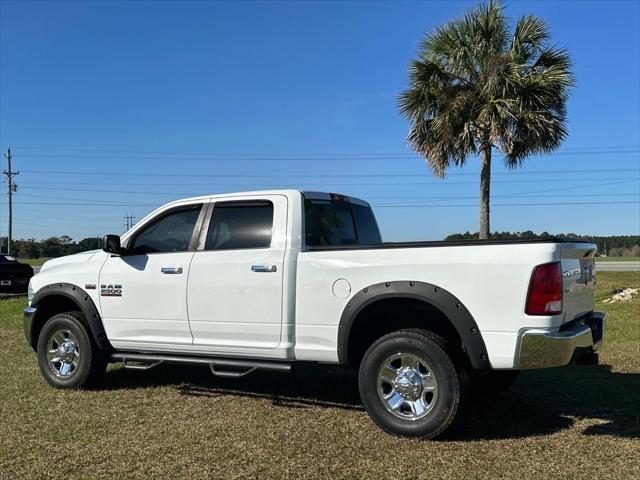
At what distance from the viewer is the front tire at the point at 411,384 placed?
4.38m

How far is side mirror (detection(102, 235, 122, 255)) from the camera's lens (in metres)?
5.76

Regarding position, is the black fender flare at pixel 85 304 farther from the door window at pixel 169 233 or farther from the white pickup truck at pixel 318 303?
the door window at pixel 169 233

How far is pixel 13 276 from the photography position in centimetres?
1659

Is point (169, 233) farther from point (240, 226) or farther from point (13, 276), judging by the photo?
point (13, 276)

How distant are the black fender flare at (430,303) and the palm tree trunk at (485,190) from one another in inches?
447

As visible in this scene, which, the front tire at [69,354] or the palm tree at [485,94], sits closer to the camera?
the front tire at [69,354]

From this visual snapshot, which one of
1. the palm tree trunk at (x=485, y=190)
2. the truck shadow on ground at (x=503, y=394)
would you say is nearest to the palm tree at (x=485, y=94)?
the palm tree trunk at (x=485, y=190)

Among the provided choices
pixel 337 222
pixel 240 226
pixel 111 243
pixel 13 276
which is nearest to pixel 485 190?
pixel 337 222

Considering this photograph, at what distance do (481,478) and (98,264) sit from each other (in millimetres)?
4195

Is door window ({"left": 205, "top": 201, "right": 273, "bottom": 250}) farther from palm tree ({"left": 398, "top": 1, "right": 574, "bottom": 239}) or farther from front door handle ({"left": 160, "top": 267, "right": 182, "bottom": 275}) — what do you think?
palm tree ({"left": 398, "top": 1, "right": 574, "bottom": 239})

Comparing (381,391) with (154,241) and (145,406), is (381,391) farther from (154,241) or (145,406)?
(154,241)

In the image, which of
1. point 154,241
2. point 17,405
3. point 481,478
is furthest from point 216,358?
point 481,478

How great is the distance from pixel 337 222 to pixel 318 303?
1.10 metres

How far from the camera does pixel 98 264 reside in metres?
6.07
